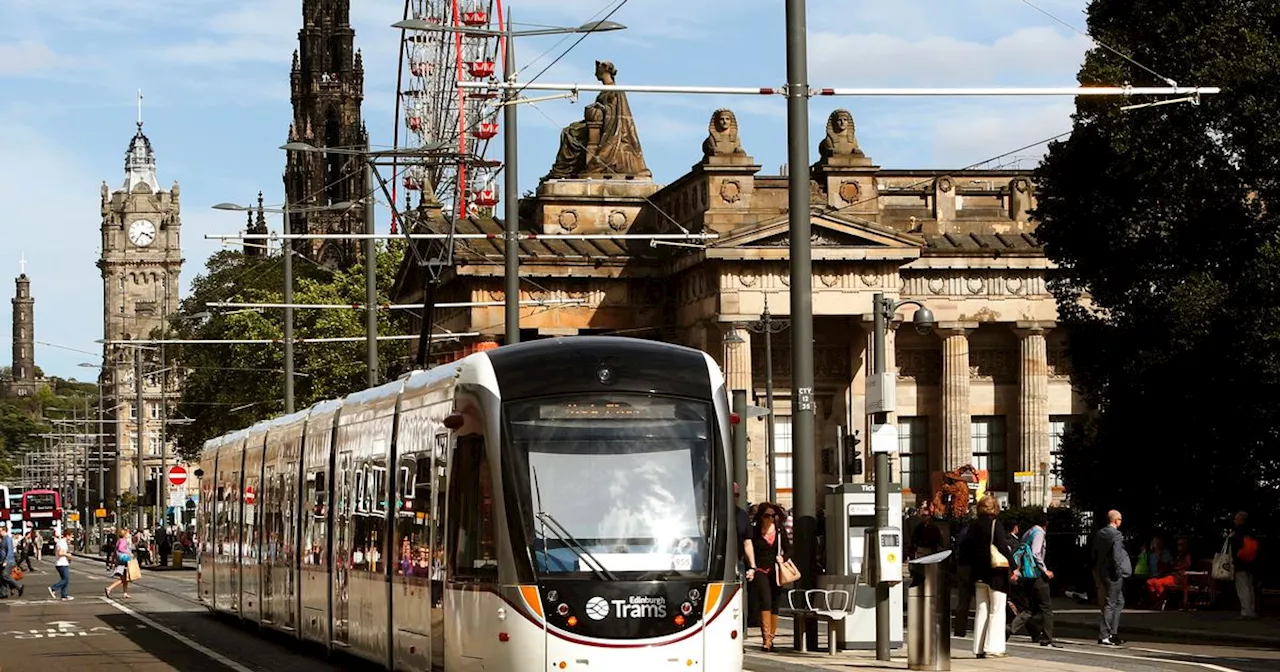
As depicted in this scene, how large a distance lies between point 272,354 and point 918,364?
27.7 m

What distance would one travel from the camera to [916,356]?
278 ft

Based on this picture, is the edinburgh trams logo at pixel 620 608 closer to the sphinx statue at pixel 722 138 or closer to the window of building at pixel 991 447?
the sphinx statue at pixel 722 138

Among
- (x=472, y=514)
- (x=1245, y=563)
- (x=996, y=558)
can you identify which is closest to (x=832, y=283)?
(x=1245, y=563)

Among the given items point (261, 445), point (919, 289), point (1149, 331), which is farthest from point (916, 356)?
point (261, 445)

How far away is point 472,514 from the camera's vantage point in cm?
2028

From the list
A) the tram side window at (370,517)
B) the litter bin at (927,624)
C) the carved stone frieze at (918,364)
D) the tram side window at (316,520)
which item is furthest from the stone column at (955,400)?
the litter bin at (927,624)

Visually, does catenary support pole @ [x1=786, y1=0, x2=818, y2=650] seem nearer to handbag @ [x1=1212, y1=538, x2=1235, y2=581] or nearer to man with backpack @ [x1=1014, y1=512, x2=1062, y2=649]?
man with backpack @ [x1=1014, y1=512, x2=1062, y2=649]

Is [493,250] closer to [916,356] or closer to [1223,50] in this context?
[916,356]

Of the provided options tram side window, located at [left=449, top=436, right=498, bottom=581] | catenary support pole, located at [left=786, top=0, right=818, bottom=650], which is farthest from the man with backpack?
tram side window, located at [left=449, top=436, right=498, bottom=581]

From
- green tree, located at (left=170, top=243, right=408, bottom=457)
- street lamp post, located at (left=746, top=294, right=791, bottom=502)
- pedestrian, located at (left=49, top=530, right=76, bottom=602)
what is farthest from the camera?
green tree, located at (left=170, top=243, right=408, bottom=457)

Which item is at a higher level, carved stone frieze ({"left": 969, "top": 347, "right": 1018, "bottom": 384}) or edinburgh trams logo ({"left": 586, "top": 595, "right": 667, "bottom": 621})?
carved stone frieze ({"left": 969, "top": 347, "right": 1018, "bottom": 384})

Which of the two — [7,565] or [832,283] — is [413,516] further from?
[832,283]

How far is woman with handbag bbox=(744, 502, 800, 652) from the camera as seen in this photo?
28250 mm

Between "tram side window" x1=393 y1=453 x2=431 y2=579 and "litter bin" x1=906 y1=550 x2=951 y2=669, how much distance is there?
497 cm
